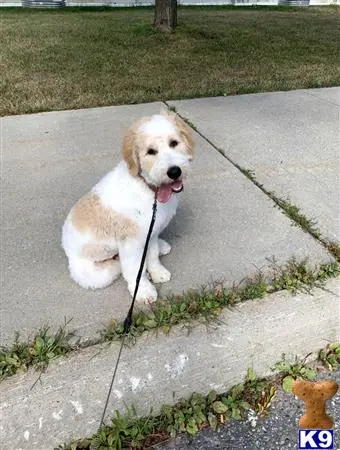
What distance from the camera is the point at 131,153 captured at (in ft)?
7.95

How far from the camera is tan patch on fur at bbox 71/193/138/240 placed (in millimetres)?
2533

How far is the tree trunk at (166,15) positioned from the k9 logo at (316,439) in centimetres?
971

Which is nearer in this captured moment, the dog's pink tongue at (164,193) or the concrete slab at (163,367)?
the concrete slab at (163,367)

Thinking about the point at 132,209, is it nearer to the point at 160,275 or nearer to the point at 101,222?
the point at 101,222

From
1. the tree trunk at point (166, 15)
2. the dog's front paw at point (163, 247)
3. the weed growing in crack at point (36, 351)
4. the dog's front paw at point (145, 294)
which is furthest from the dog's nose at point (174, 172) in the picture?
the tree trunk at point (166, 15)

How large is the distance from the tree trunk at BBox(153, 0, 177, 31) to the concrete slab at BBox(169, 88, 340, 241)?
16.5 ft

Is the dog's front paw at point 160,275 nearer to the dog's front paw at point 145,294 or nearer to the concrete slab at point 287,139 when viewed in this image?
the dog's front paw at point 145,294

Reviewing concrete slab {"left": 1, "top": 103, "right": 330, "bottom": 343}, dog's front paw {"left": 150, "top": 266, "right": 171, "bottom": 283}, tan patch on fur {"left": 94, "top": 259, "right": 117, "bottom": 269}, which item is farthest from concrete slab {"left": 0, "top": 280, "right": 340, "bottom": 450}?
tan patch on fur {"left": 94, "top": 259, "right": 117, "bottom": 269}

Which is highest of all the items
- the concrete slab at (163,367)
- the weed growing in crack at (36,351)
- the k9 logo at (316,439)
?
the weed growing in crack at (36,351)

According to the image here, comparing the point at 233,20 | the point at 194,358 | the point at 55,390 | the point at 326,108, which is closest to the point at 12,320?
the point at 55,390

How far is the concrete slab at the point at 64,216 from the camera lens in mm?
2654

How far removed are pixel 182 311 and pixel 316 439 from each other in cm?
93

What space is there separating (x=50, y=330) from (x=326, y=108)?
4.65 m

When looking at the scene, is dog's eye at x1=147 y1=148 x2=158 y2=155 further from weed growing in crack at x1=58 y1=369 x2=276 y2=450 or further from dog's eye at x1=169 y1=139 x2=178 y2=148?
weed growing in crack at x1=58 y1=369 x2=276 y2=450
